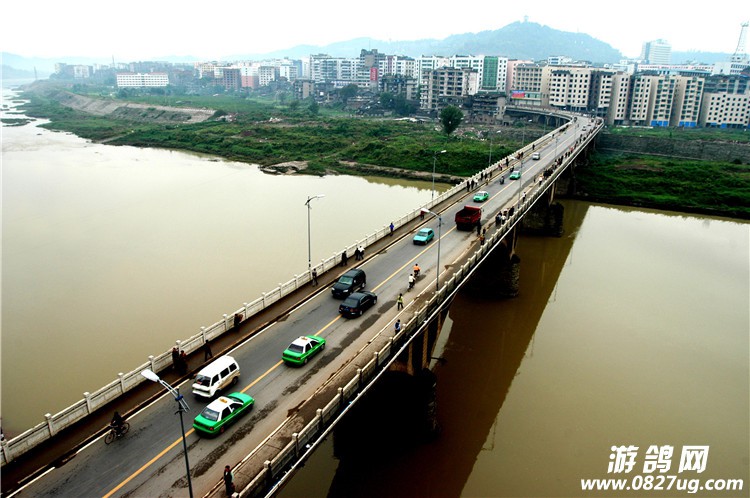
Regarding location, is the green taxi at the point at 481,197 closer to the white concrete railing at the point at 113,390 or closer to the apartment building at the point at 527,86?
the white concrete railing at the point at 113,390

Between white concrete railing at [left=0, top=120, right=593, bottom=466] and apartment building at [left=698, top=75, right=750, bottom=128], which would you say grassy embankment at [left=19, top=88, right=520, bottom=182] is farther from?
white concrete railing at [left=0, top=120, right=593, bottom=466]

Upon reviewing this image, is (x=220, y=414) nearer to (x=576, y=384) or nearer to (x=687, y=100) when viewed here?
(x=576, y=384)

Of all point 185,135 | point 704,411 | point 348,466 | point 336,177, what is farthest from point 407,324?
point 185,135

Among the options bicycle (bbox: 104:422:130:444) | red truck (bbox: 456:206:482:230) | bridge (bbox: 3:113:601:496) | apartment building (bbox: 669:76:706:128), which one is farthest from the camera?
apartment building (bbox: 669:76:706:128)

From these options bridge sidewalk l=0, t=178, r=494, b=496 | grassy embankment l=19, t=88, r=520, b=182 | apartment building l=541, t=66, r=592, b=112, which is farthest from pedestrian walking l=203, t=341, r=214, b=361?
apartment building l=541, t=66, r=592, b=112

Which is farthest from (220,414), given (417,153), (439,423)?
(417,153)
